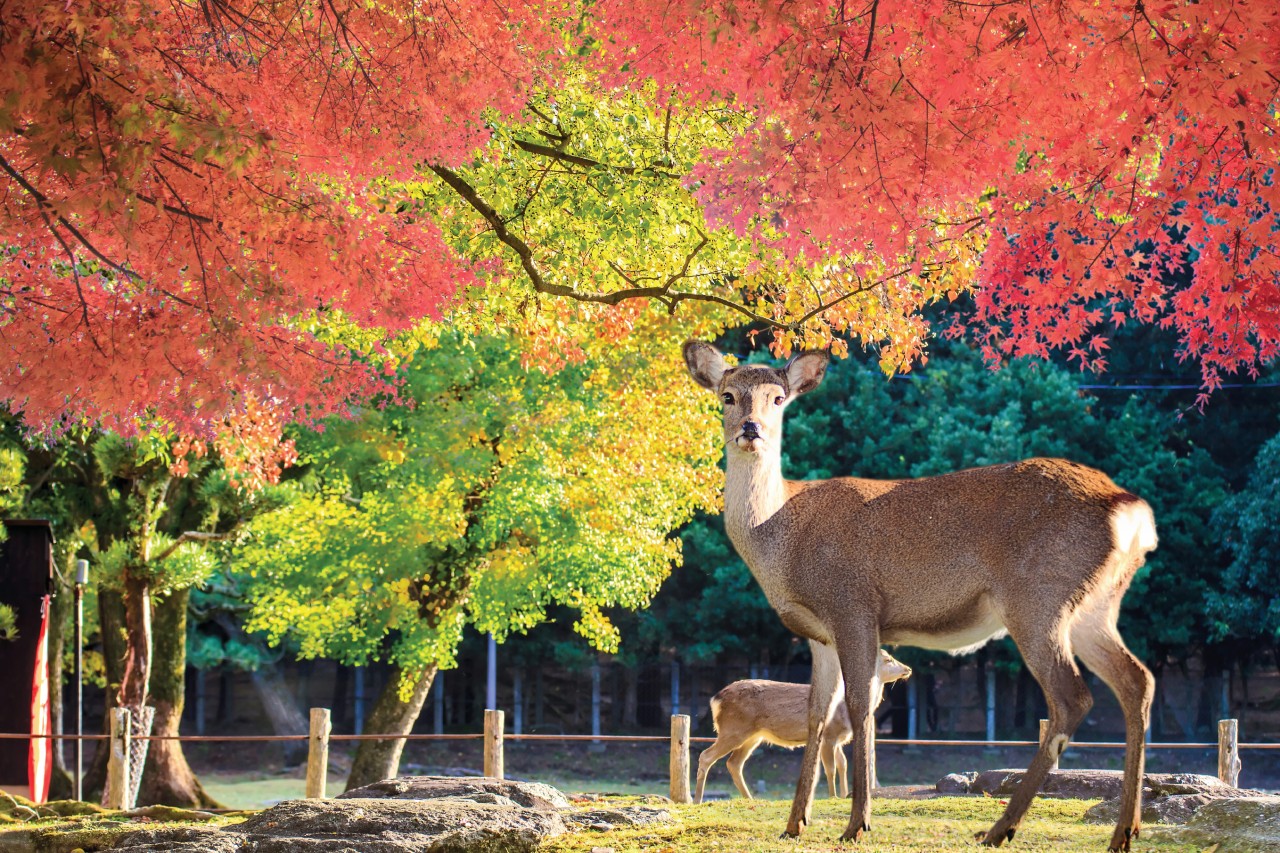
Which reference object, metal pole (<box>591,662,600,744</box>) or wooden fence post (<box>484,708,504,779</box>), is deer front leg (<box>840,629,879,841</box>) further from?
metal pole (<box>591,662,600,744</box>)

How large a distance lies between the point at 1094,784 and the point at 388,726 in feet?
38.8

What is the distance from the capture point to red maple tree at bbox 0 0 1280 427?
5.95 meters

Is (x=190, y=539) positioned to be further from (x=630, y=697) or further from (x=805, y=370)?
(x=630, y=697)

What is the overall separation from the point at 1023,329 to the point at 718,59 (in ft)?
7.27

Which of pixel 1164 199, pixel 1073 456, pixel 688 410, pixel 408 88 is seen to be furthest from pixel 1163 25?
pixel 1073 456

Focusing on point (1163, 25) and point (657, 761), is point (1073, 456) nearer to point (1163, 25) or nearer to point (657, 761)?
point (657, 761)

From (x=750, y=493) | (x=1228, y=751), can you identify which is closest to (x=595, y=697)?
(x=1228, y=751)

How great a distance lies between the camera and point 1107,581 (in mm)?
8000

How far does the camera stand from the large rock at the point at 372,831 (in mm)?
7809

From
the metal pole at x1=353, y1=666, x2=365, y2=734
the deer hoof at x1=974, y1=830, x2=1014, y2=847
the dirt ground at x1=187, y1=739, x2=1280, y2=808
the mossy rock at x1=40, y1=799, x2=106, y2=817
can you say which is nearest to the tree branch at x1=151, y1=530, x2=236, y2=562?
the mossy rock at x1=40, y1=799, x2=106, y2=817

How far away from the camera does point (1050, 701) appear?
7.69 meters

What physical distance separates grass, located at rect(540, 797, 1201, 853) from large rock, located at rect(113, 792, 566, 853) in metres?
0.32

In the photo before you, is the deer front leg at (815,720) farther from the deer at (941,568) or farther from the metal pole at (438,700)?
the metal pole at (438,700)

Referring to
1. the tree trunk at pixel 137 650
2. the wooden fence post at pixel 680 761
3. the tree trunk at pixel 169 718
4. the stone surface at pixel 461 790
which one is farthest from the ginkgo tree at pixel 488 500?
the stone surface at pixel 461 790
